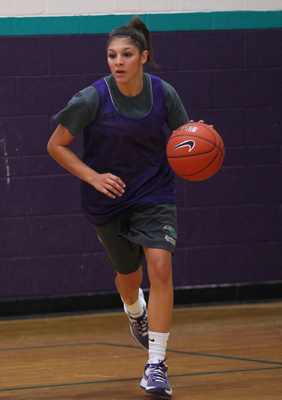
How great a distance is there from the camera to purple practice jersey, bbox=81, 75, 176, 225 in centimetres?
295

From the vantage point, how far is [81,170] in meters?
2.92

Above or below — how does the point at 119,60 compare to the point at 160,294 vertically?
above

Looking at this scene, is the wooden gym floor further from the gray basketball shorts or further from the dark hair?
the dark hair

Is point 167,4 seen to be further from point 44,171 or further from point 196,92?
point 44,171

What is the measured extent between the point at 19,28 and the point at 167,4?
3.55ft

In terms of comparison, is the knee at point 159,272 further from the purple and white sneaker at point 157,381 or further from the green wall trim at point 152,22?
the green wall trim at point 152,22

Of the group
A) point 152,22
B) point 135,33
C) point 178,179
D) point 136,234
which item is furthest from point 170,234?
point 152,22

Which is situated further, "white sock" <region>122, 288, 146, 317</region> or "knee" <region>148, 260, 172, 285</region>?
"white sock" <region>122, 288, 146, 317</region>

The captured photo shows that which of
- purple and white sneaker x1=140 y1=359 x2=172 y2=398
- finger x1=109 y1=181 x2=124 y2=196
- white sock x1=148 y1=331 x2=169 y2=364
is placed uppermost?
finger x1=109 y1=181 x2=124 y2=196

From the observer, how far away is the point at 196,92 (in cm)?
488

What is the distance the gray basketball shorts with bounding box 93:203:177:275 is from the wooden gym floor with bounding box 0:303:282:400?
571 mm

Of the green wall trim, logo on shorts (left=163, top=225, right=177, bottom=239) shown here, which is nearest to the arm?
logo on shorts (left=163, top=225, right=177, bottom=239)

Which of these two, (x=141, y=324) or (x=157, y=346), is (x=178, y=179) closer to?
(x=141, y=324)

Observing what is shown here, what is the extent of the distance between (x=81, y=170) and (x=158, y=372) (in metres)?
0.94
